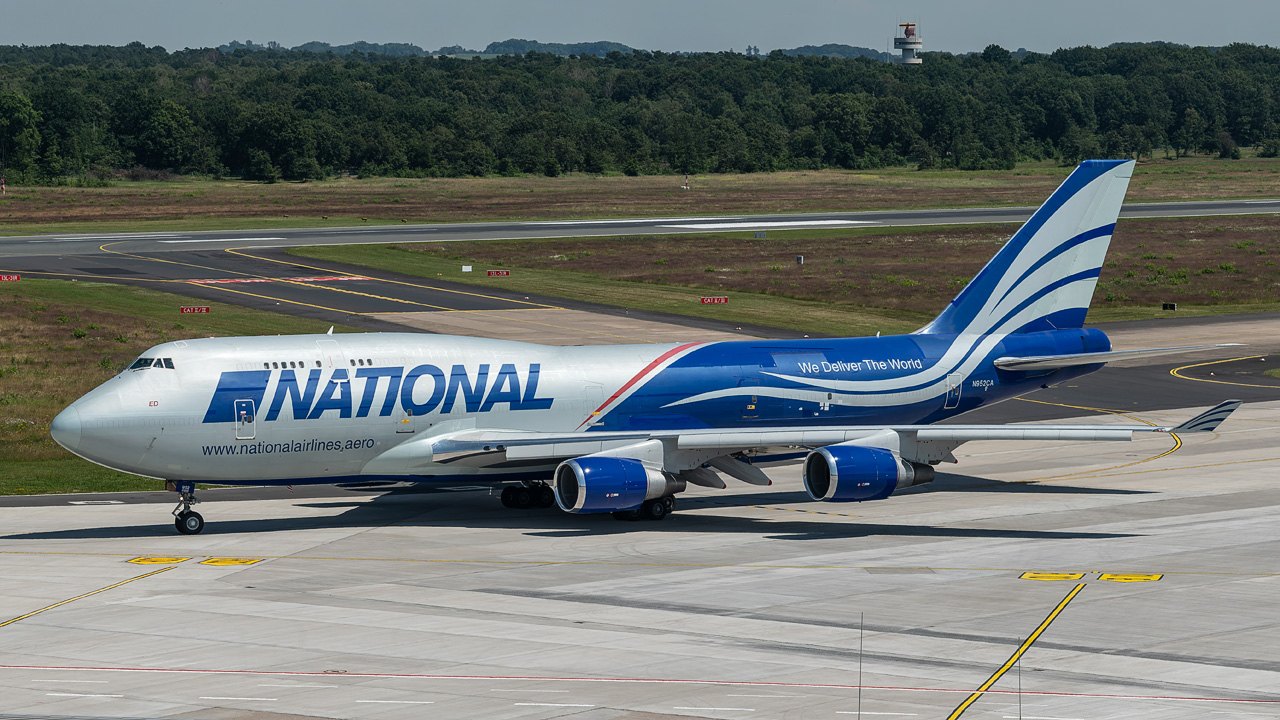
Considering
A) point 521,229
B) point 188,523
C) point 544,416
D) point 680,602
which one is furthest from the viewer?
point 521,229

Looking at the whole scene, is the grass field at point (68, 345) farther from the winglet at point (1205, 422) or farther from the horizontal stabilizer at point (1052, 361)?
the winglet at point (1205, 422)

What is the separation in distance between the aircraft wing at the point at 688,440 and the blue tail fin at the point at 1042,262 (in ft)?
26.0

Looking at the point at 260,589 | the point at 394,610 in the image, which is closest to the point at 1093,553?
the point at 394,610

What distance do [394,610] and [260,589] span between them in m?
3.81

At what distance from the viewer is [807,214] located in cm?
15312

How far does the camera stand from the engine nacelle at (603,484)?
119ft

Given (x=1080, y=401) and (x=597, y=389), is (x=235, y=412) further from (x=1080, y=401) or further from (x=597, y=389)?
(x=1080, y=401)

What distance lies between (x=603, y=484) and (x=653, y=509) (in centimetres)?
321

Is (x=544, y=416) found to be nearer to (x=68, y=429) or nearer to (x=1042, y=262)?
(x=68, y=429)

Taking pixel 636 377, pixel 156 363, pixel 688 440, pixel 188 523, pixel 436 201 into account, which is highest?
pixel 436 201

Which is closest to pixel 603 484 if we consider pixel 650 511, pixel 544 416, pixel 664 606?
pixel 650 511

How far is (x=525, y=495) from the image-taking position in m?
41.4

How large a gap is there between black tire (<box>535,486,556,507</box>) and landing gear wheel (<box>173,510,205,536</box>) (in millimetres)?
9506

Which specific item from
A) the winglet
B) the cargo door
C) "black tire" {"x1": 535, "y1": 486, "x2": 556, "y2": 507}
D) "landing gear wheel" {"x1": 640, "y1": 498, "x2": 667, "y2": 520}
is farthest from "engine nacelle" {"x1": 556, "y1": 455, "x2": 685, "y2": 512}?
the winglet
